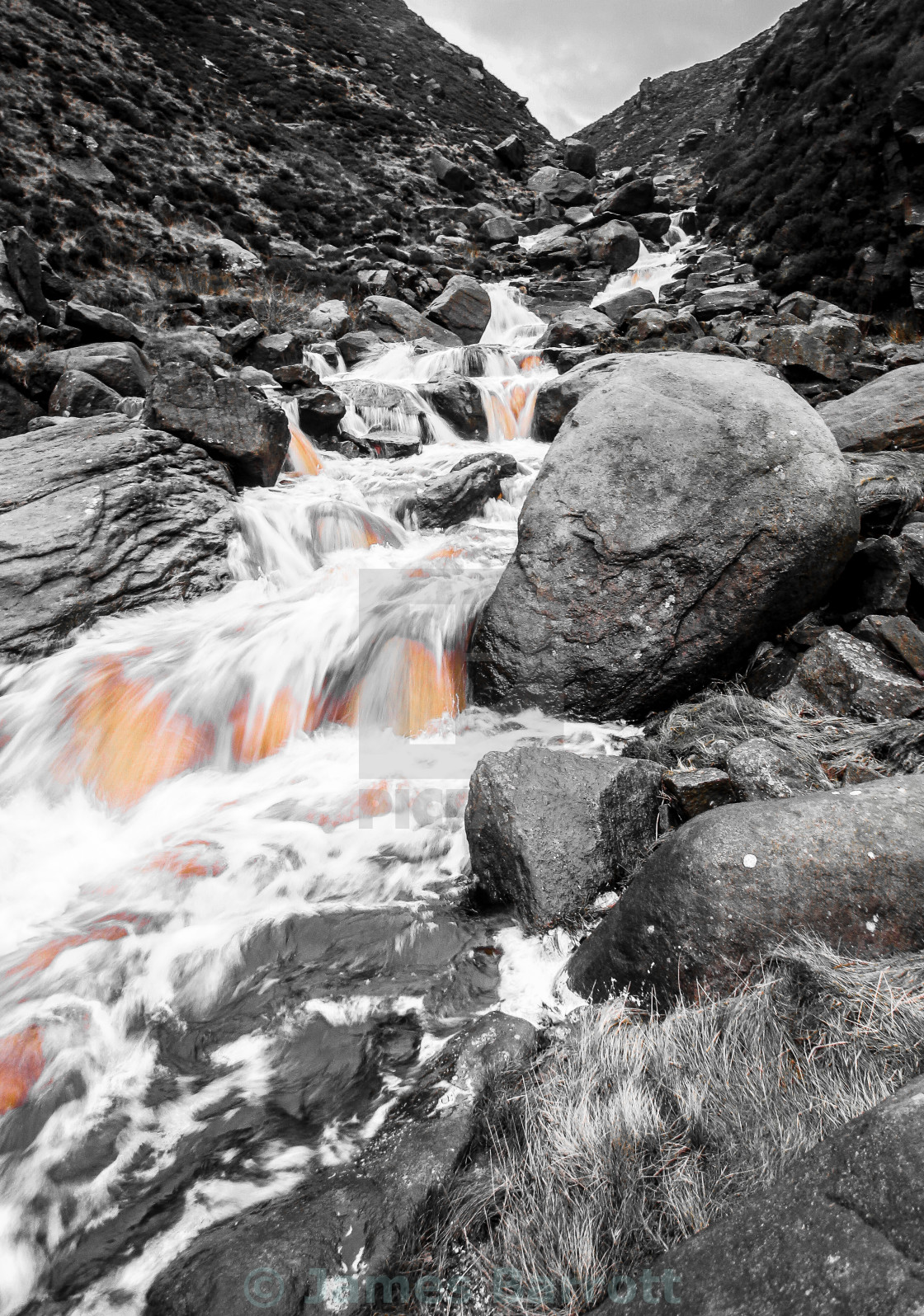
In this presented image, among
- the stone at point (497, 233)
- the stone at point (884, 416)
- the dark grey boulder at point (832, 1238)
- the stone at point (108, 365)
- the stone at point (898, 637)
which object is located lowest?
the stone at point (898, 637)

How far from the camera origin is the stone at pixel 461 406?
11953mm

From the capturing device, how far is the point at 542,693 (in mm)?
5016

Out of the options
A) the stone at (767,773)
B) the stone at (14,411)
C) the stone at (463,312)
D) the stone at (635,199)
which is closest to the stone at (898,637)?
the stone at (767,773)

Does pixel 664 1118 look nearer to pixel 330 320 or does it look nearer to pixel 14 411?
pixel 14 411

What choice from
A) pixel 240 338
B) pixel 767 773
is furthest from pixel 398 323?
pixel 767 773

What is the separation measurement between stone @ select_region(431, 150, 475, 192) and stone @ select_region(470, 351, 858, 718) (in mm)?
37369

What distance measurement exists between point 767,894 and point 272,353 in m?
13.2

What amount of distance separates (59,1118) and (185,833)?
73.8 inches

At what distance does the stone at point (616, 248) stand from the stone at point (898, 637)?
23.7 m

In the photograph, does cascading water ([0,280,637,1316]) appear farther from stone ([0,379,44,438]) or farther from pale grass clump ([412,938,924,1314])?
stone ([0,379,44,438])
